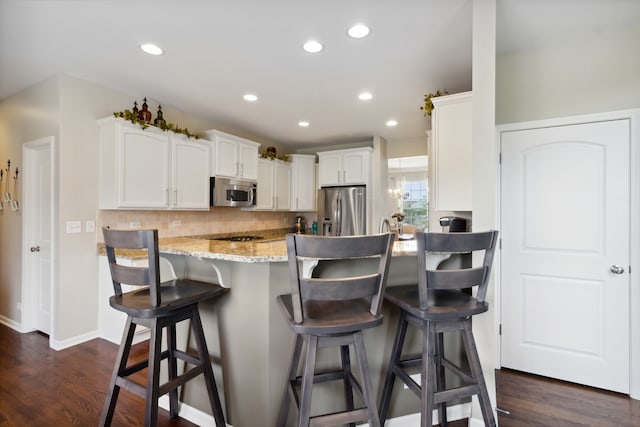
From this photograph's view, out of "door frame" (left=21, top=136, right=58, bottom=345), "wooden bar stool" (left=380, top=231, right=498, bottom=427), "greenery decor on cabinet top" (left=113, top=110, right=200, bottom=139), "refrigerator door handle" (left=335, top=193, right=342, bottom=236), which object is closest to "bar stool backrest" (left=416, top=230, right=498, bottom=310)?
"wooden bar stool" (left=380, top=231, right=498, bottom=427)

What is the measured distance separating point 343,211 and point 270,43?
3.11m

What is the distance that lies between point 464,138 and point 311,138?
322 centimetres

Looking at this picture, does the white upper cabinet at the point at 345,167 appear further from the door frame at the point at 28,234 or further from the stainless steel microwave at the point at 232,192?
the door frame at the point at 28,234

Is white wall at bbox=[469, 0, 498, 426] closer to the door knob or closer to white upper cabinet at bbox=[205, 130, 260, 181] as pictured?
the door knob

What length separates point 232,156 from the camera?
428 centimetres

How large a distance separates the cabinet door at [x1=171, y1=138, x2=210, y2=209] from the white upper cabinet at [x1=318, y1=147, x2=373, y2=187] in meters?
2.08

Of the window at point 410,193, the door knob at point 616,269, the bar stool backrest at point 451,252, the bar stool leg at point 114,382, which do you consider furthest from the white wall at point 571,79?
the window at point 410,193

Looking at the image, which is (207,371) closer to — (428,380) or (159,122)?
(428,380)

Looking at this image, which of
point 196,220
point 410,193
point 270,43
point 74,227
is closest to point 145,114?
point 74,227

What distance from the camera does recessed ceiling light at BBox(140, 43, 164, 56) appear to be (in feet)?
7.81

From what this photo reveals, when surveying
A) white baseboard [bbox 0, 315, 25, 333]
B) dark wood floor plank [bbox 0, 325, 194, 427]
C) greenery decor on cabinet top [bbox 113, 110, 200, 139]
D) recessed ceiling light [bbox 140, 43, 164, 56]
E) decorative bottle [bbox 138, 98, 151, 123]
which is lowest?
dark wood floor plank [bbox 0, 325, 194, 427]

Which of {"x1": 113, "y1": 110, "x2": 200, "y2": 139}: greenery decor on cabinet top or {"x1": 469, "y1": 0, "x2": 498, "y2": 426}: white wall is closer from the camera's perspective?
{"x1": 469, "y1": 0, "x2": 498, "y2": 426}: white wall

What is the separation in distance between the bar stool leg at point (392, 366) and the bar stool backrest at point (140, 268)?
1.24 meters

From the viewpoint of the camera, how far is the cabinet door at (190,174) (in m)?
3.55
